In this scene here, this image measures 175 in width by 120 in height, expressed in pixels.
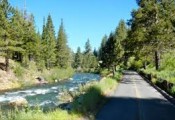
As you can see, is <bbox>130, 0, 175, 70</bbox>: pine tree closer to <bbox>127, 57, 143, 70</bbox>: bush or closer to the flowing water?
the flowing water

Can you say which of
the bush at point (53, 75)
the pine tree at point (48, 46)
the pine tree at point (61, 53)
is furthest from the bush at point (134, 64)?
the pine tree at point (48, 46)

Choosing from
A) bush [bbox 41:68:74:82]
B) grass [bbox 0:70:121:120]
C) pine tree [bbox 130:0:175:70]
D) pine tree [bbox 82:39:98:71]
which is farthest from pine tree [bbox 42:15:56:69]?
grass [bbox 0:70:121:120]

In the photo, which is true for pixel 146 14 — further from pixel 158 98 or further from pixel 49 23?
pixel 49 23

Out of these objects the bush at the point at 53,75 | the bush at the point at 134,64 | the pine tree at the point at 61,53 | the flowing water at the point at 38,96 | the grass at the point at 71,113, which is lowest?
the flowing water at the point at 38,96

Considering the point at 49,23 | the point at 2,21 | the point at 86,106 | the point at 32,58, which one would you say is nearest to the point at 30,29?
the point at 32,58

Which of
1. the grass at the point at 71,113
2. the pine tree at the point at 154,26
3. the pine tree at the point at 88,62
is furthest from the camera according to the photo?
the pine tree at the point at 88,62

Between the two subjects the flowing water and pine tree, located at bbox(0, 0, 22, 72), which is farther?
pine tree, located at bbox(0, 0, 22, 72)

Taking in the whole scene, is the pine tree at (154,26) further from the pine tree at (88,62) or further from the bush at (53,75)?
the pine tree at (88,62)

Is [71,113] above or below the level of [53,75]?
below

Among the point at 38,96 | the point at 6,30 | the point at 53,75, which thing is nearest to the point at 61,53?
the point at 53,75

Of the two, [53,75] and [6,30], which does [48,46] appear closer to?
[53,75]

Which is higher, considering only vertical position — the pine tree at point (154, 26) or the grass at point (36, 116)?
the pine tree at point (154, 26)

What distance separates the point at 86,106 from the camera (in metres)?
19.9

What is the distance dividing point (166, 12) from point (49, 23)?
56.3 metres
